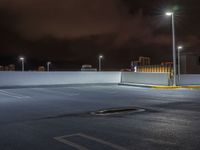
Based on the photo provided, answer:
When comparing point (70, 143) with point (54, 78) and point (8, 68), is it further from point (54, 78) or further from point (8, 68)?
point (8, 68)

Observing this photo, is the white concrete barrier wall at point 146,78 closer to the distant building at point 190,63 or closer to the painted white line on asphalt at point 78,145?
the painted white line on asphalt at point 78,145

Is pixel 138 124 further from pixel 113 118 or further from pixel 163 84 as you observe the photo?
pixel 163 84

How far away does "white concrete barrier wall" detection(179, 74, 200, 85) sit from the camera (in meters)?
30.9

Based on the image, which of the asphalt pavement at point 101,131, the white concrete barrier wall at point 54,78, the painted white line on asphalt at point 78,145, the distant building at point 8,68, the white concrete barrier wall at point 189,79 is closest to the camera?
the painted white line on asphalt at point 78,145

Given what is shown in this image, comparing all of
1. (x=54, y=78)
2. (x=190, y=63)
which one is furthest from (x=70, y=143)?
(x=190, y=63)

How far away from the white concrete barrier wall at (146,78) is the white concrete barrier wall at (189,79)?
2563mm

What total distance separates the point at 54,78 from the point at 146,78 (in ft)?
34.3

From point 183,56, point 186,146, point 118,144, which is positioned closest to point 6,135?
point 118,144

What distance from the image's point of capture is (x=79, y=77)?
33.3 metres

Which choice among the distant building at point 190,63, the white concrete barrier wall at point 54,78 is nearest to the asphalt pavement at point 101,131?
the white concrete barrier wall at point 54,78

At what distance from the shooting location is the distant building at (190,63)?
5517 cm

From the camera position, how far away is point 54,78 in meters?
31.8

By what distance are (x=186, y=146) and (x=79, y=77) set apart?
27.6 metres

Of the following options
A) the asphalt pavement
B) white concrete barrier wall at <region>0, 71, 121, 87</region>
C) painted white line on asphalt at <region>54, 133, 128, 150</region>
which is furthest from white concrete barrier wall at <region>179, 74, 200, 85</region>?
painted white line on asphalt at <region>54, 133, 128, 150</region>
